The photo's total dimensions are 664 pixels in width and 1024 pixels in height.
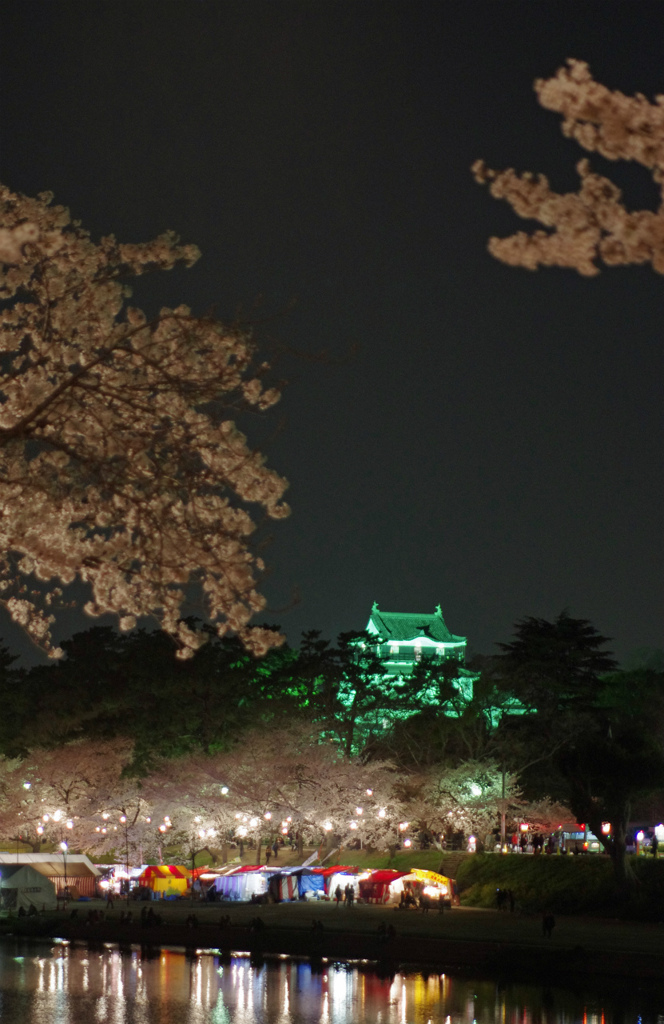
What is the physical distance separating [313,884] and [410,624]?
79.8 metres

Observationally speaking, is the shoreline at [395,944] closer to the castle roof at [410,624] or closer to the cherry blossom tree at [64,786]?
the cherry blossom tree at [64,786]

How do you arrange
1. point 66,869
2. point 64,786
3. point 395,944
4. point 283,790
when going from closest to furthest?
point 395,944
point 66,869
point 283,790
point 64,786

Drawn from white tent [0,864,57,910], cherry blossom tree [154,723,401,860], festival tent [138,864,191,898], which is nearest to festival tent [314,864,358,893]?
cherry blossom tree [154,723,401,860]

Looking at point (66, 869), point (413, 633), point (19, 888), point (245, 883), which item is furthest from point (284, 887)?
point (413, 633)

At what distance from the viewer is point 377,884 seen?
4222cm

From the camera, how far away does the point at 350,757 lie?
49.8 metres

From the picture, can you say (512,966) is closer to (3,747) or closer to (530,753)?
(530,753)

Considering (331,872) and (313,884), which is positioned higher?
(331,872)

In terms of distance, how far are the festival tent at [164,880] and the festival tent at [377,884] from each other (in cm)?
948

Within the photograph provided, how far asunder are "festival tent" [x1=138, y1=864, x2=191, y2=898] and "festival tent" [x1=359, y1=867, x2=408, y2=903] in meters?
9.48

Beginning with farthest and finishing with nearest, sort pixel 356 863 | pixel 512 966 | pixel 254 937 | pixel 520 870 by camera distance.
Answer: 1. pixel 356 863
2. pixel 520 870
3. pixel 254 937
4. pixel 512 966

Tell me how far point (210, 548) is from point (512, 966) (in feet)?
64.9

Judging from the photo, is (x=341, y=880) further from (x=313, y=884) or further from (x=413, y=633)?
(x=413, y=633)

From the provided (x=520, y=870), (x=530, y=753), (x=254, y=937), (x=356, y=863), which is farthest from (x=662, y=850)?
(x=254, y=937)
